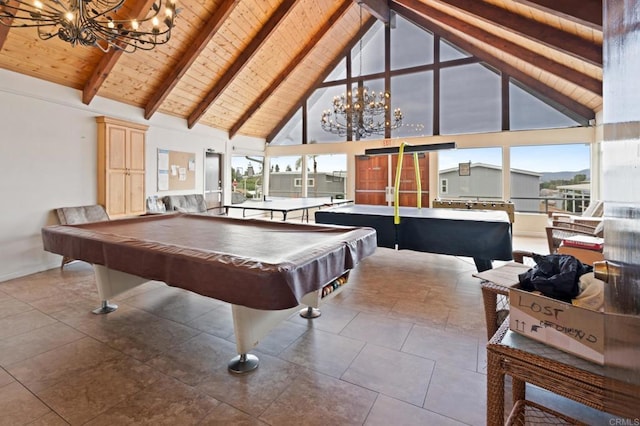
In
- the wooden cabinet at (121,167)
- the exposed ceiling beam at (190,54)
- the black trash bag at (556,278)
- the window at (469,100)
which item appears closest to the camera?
the black trash bag at (556,278)

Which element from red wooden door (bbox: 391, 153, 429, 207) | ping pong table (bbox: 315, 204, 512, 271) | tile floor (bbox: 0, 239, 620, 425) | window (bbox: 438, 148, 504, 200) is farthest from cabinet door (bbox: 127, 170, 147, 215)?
window (bbox: 438, 148, 504, 200)

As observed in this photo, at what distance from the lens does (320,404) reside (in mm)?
1723

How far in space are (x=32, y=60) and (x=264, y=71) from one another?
4.22m

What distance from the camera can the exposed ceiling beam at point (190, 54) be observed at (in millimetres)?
4883

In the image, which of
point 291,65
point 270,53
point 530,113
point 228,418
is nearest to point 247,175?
point 291,65

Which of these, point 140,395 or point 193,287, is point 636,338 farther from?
point 140,395

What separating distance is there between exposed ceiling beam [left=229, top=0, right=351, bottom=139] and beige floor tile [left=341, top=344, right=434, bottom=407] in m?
7.14

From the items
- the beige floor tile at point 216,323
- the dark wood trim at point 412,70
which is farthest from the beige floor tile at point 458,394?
the dark wood trim at point 412,70

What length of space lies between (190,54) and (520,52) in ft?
18.5

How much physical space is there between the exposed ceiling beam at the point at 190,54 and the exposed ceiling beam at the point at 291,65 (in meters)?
2.55

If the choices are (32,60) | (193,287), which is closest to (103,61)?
(32,60)

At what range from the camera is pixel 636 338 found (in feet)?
1.71

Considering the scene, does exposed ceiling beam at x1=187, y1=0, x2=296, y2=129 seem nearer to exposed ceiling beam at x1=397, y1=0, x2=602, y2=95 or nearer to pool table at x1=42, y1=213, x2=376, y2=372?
exposed ceiling beam at x1=397, y1=0, x2=602, y2=95

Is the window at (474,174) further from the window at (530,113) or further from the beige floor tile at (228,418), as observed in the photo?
the beige floor tile at (228,418)
